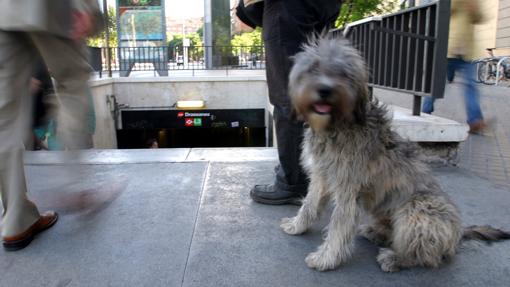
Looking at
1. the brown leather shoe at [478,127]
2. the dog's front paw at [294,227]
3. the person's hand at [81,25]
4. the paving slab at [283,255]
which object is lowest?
the paving slab at [283,255]

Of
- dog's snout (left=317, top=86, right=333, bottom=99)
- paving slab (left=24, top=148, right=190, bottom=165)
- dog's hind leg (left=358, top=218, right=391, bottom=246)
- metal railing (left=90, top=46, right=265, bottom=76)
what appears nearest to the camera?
dog's snout (left=317, top=86, right=333, bottom=99)

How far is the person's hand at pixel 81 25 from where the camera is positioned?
2.38 metres

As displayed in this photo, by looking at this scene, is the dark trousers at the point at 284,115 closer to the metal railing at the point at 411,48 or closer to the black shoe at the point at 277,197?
the black shoe at the point at 277,197

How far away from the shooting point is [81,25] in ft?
7.96

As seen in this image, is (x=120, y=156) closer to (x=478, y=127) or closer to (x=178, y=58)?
(x=478, y=127)

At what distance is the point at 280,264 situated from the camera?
243cm

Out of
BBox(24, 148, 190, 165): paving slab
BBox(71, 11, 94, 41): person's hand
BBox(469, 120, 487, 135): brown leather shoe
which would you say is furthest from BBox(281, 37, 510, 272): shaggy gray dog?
BBox(469, 120, 487, 135): brown leather shoe

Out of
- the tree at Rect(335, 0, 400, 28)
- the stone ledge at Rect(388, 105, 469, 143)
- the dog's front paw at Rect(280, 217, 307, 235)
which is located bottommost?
the dog's front paw at Rect(280, 217, 307, 235)

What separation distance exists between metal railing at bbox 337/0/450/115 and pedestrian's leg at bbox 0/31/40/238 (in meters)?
2.51

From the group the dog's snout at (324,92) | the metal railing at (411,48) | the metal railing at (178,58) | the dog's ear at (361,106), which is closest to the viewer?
the dog's snout at (324,92)

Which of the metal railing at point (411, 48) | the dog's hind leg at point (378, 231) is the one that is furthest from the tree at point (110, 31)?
the dog's hind leg at point (378, 231)

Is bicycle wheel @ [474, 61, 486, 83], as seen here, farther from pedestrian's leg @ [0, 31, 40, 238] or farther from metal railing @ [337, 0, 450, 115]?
pedestrian's leg @ [0, 31, 40, 238]

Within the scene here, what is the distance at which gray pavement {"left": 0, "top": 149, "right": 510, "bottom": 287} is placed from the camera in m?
2.29

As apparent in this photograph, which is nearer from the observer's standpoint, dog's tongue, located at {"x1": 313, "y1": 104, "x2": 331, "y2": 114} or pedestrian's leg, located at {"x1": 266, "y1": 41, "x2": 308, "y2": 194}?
dog's tongue, located at {"x1": 313, "y1": 104, "x2": 331, "y2": 114}
